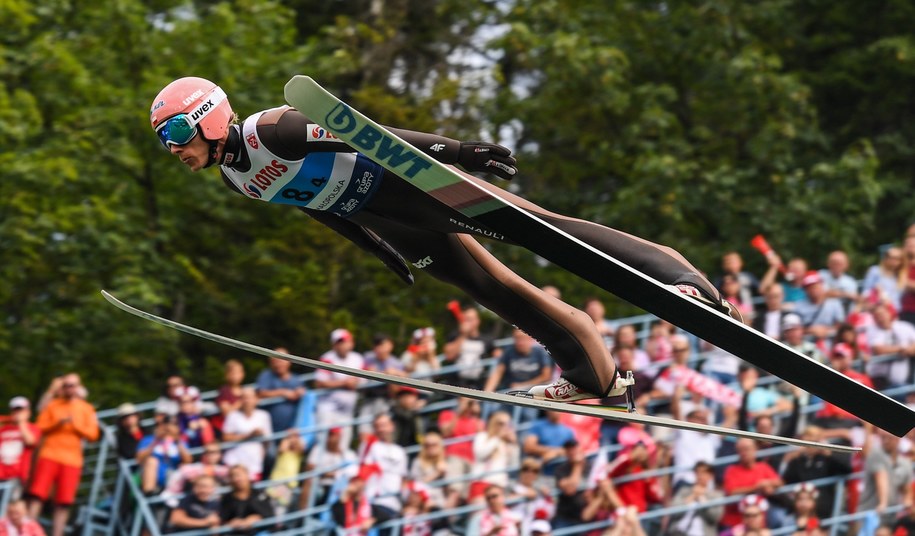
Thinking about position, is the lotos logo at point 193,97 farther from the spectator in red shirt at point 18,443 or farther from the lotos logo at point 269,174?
the spectator in red shirt at point 18,443

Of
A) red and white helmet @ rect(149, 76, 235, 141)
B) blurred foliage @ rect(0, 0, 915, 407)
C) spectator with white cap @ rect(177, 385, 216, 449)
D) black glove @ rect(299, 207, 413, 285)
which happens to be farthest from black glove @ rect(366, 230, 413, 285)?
blurred foliage @ rect(0, 0, 915, 407)

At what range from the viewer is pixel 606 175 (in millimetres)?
15820

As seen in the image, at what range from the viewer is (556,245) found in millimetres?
4816

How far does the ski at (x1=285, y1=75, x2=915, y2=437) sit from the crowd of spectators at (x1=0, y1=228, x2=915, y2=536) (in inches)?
130

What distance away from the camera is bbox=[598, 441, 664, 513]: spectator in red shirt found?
849 centimetres

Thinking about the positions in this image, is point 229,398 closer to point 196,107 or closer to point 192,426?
point 192,426

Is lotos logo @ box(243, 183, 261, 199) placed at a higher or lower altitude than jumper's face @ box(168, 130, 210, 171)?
lower

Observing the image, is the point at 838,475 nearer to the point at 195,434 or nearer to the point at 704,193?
the point at 195,434

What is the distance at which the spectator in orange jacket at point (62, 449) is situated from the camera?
849cm

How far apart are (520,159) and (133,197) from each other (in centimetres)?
414

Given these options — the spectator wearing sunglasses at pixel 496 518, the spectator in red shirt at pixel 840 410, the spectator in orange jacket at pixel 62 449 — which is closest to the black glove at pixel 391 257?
the spectator wearing sunglasses at pixel 496 518

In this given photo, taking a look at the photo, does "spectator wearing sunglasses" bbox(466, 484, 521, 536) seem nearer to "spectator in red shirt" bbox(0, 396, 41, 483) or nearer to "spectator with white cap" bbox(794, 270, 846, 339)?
"spectator with white cap" bbox(794, 270, 846, 339)

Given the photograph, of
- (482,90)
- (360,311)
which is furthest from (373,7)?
(360,311)

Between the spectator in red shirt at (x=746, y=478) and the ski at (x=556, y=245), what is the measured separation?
11.2 ft
